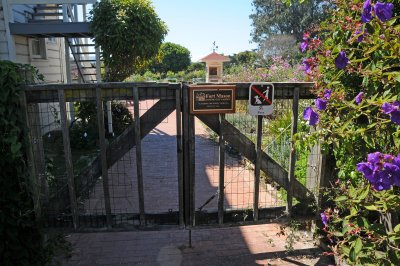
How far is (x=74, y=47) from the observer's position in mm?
9570

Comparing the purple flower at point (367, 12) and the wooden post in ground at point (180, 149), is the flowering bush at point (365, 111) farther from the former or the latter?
the wooden post in ground at point (180, 149)

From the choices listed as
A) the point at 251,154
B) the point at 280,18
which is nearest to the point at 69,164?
the point at 251,154

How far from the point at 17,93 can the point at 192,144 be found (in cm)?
161

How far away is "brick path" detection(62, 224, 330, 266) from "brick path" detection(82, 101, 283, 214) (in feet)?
1.20

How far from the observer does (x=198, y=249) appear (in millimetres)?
3895

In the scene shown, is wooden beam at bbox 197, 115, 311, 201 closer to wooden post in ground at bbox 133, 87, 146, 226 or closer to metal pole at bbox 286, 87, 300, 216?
metal pole at bbox 286, 87, 300, 216

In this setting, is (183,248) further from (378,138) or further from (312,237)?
(378,138)

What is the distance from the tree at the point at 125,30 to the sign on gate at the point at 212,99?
5570 mm

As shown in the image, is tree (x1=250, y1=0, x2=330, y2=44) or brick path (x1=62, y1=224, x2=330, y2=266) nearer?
brick path (x1=62, y1=224, x2=330, y2=266)

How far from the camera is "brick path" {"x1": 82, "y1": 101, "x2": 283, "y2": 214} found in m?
5.06

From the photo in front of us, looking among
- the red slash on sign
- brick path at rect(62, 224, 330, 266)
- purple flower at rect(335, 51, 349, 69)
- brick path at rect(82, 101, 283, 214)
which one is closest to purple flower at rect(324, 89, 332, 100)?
purple flower at rect(335, 51, 349, 69)

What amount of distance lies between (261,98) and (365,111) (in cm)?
105

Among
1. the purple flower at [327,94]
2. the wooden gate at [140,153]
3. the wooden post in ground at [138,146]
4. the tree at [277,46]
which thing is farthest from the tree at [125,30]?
the tree at [277,46]

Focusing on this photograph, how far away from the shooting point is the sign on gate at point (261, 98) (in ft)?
10.7
